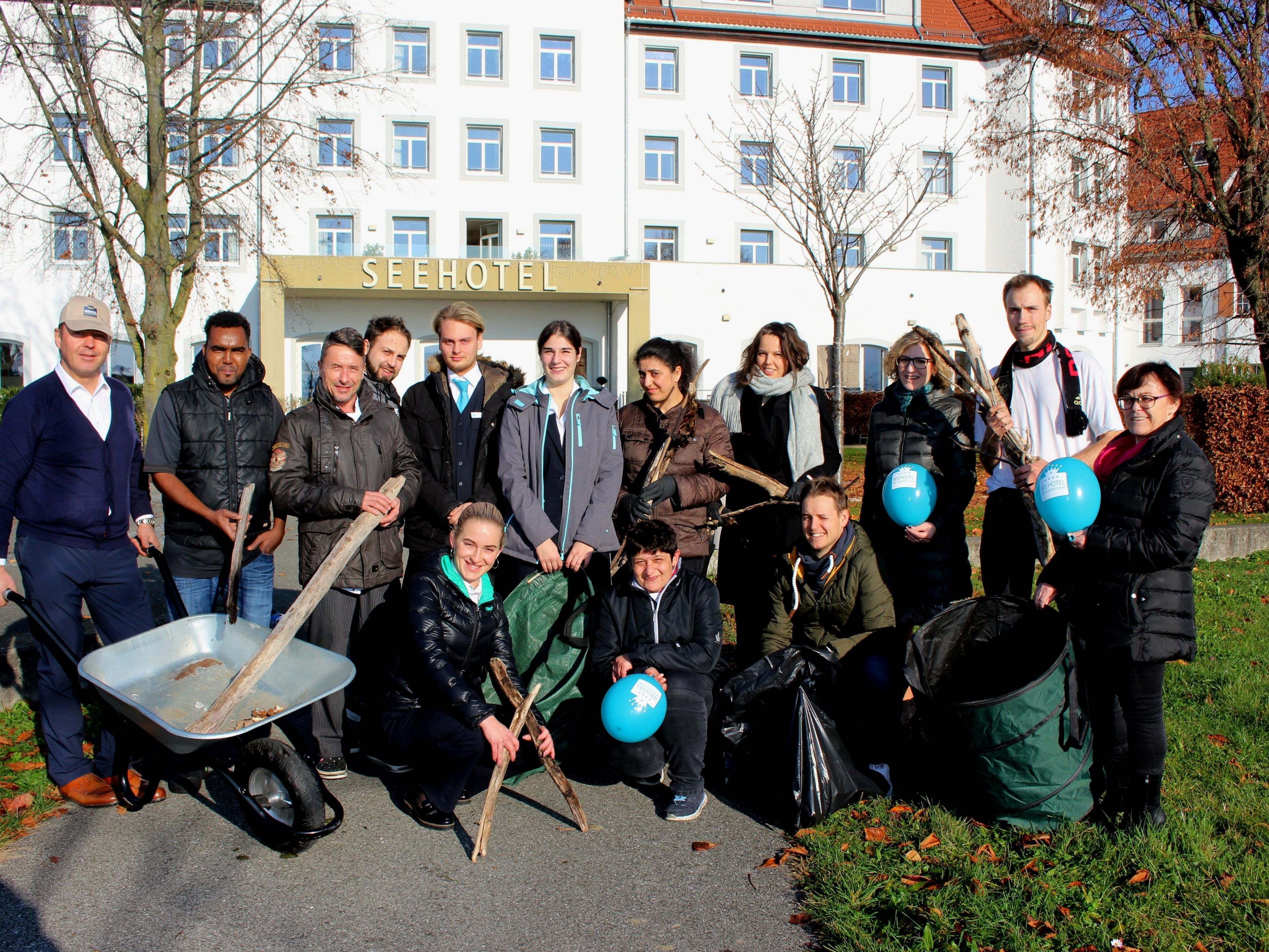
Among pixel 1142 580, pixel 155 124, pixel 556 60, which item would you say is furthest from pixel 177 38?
pixel 556 60

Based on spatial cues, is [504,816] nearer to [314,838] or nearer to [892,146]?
[314,838]

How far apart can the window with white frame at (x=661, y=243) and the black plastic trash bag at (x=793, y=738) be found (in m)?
27.9

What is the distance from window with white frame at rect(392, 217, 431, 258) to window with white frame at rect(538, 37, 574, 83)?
595 cm

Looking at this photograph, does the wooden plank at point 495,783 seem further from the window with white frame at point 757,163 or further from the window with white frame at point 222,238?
the window with white frame at point 222,238

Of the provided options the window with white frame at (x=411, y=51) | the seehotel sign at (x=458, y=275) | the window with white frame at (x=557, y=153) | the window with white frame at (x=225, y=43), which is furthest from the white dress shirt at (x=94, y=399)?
the window with white frame at (x=411, y=51)

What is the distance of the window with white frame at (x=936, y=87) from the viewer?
1308 inches

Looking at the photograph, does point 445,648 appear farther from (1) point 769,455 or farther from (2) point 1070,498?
(2) point 1070,498

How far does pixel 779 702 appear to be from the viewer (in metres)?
4.27

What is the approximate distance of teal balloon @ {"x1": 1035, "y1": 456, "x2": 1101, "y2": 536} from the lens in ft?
12.6

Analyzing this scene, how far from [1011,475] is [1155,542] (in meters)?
1.03

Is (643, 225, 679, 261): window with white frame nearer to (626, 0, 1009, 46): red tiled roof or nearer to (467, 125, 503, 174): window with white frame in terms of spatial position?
(467, 125, 503, 174): window with white frame

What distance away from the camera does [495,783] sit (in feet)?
12.4

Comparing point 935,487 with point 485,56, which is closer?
point 935,487

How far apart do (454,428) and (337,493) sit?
80 cm
